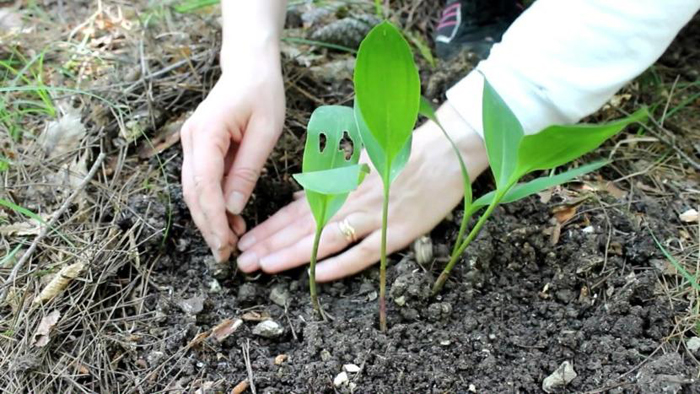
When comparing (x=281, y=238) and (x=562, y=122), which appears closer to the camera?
(x=562, y=122)

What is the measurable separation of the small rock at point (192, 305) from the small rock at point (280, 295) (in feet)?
0.41

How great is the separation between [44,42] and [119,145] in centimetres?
58

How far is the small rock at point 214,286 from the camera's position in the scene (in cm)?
119

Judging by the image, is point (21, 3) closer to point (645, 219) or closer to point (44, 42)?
point (44, 42)

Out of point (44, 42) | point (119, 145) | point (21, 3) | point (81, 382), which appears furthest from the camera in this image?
point (21, 3)

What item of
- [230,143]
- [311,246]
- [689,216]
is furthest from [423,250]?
[689,216]

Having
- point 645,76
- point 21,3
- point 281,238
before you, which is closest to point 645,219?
point 645,76

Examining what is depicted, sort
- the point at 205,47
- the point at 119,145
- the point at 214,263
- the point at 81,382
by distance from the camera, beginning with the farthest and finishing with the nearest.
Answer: the point at 205,47 < the point at 119,145 < the point at 214,263 < the point at 81,382

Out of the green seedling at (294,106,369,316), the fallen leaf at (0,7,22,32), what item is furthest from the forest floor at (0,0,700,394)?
the fallen leaf at (0,7,22,32)

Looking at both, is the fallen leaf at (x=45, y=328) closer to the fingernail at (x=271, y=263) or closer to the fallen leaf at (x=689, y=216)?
the fingernail at (x=271, y=263)

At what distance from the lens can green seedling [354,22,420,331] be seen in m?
0.76

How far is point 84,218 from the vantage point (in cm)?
127

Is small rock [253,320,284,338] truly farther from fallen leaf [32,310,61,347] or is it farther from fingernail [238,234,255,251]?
fallen leaf [32,310,61,347]

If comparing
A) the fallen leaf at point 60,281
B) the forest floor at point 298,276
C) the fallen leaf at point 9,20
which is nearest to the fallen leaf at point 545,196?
the forest floor at point 298,276
